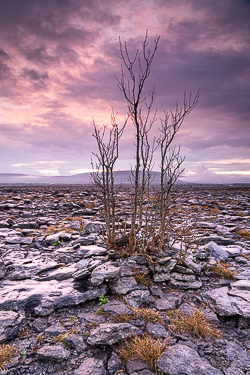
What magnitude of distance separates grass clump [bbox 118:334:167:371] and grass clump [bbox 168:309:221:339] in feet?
2.12

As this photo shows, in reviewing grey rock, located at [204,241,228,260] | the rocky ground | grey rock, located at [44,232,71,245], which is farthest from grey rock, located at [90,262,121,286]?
grey rock, located at [44,232,71,245]

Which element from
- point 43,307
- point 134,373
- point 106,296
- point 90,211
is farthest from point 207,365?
point 90,211

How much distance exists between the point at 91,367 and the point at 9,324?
5.74ft

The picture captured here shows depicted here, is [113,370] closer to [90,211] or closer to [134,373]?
[134,373]

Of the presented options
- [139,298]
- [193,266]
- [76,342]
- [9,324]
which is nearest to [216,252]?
[193,266]

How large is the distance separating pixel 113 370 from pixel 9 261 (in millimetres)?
4922

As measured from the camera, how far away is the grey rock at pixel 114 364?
3.25 meters

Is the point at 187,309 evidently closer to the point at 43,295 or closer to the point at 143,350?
the point at 143,350

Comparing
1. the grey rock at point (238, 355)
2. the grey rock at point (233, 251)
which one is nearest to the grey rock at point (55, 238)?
the grey rock at point (233, 251)

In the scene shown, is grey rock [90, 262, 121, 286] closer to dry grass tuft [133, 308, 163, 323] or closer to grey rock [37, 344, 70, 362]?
dry grass tuft [133, 308, 163, 323]

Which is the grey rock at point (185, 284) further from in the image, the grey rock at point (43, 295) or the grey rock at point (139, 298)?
the grey rock at point (43, 295)

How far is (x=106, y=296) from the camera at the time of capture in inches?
200

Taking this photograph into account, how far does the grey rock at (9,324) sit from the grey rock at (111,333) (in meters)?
1.39

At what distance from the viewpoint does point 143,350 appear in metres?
3.45
